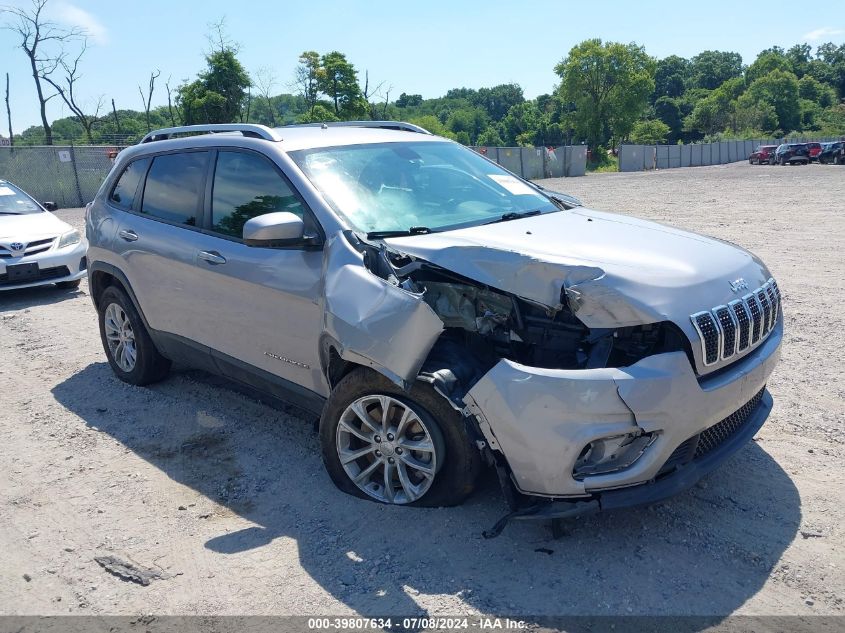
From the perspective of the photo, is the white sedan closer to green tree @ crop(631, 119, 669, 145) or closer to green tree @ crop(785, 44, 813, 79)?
green tree @ crop(631, 119, 669, 145)

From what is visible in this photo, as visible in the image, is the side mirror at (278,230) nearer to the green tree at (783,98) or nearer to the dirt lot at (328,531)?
the dirt lot at (328,531)

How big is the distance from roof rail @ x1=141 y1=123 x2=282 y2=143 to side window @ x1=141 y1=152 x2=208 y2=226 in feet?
0.86

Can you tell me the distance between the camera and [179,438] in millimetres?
4738

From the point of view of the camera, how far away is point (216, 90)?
4106 centimetres

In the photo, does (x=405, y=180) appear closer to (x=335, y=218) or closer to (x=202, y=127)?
(x=335, y=218)

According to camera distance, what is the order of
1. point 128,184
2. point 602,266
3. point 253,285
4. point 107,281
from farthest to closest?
1. point 107,281
2. point 128,184
3. point 253,285
4. point 602,266

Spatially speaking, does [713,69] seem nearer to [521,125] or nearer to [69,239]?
[521,125]

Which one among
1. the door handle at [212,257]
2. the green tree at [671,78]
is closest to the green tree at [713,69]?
the green tree at [671,78]

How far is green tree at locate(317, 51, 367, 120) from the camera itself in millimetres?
46594

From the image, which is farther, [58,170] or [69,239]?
[58,170]

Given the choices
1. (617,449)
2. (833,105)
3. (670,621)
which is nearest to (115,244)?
(617,449)

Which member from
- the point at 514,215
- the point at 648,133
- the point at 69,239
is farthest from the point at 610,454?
the point at 648,133

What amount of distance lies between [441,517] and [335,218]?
5.43ft

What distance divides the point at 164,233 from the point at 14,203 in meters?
6.84
